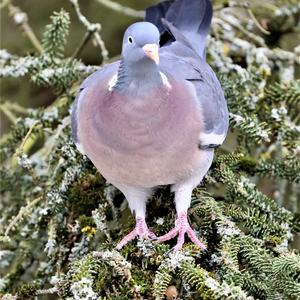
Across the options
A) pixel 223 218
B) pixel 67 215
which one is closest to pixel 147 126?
pixel 223 218

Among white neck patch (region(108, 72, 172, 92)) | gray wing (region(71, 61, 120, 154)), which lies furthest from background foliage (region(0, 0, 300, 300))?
white neck patch (region(108, 72, 172, 92))

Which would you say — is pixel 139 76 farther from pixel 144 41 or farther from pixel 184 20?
pixel 184 20

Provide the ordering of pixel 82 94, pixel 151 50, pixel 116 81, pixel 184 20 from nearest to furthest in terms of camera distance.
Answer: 1. pixel 151 50
2. pixel 116 81
3. pixel 82 94
4. pixel 184 20

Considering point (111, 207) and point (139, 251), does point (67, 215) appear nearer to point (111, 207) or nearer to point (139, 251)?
point (111, 207)

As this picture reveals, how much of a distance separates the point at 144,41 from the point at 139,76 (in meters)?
0.10

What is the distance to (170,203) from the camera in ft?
5.97

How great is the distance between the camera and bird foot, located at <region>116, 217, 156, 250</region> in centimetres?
162

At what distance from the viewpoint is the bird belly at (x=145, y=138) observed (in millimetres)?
1589

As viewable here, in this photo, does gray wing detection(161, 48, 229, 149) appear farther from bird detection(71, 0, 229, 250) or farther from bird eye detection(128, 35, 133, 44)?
bird eye detection(128, 35, 133, 44)

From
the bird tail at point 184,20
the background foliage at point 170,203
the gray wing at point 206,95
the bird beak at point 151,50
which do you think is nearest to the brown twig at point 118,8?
the background foliage at point 170,203

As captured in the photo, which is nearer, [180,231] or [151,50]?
[151,50]

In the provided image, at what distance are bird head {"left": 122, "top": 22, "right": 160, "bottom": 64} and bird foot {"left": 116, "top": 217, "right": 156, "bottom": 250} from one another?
0.42 metres

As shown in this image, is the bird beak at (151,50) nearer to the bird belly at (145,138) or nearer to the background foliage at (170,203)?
the bird belly at (145,138)

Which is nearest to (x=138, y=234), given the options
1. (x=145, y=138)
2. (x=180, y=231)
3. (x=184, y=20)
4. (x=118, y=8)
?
(x=180, y=231)
